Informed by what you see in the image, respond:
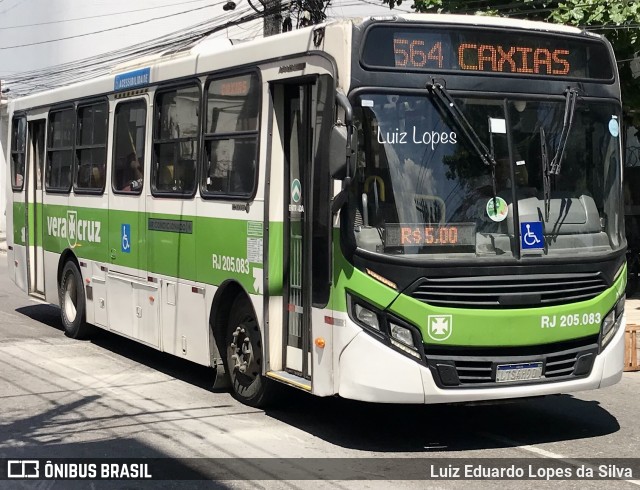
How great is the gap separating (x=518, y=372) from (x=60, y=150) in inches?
322

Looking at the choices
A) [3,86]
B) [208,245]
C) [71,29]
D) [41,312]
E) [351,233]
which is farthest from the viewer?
[3,86]

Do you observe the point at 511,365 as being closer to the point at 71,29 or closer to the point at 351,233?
the point at 351,233

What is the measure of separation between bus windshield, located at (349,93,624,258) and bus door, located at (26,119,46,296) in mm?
Result: 8105

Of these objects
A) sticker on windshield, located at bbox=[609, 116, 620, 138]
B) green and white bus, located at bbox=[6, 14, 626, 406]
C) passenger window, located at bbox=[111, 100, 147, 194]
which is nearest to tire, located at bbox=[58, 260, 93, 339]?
passenger window, located at bbox=[111, 100, 147, 194]

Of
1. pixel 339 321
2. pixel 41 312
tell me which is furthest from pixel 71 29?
pixel 339 321

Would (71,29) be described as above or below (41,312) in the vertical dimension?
above

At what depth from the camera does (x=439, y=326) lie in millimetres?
7555

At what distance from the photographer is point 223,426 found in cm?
866

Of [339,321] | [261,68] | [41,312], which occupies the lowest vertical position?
[41,312]

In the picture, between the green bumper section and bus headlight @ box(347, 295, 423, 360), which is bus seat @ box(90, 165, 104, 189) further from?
bus headlight @ box(347, 295, 423, 360)

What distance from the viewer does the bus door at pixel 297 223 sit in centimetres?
838

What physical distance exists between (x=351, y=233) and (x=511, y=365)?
159 centimetres

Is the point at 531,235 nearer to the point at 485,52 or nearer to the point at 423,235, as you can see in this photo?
the point at 423,235

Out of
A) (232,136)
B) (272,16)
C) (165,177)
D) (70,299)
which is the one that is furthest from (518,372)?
(272,16)
